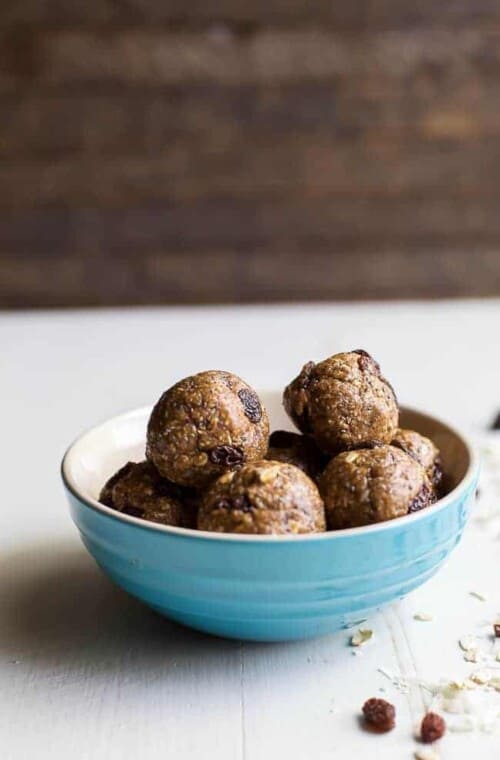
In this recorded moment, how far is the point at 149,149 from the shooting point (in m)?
3.38

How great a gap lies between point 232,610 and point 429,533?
19cm

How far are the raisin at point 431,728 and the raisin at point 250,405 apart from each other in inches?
12.4

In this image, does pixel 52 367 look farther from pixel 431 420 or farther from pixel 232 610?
pixel 232 610

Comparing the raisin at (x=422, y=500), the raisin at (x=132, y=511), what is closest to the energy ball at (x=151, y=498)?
the raisin at (x=132, y=511)

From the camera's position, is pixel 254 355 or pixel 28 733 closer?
pixel 28 733

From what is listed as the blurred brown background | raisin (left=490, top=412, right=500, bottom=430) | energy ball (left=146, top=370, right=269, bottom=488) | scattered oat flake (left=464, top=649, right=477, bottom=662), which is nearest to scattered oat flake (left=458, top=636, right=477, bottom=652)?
scattered oat flake (left=464, top=649, right=477, bottom=662)

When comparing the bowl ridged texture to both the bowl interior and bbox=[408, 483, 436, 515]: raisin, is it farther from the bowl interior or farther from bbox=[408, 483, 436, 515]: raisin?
the bowl interior

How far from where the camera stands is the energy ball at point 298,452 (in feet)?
3.43

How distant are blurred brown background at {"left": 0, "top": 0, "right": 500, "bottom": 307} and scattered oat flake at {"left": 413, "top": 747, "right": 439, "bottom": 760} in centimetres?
277

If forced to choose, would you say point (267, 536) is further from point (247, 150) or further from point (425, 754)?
point (247, 150)

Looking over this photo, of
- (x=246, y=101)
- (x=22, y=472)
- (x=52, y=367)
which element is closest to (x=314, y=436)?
(x=22, y=472)

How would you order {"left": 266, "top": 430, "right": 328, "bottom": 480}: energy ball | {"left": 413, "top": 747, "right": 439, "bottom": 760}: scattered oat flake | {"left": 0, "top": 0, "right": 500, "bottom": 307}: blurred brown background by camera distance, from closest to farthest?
1. {"left": 413, "top": 747, "right": 439, "bottom": 760}: scattered oat flake
2. {"left": 266, "top": 430, "right": 328, "bottom": 480}: energy ball
3. {"left": 0, "top": 0, "right": 500, "bottom": 307}: blurred brown background

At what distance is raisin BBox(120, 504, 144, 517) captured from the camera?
975 millimetres

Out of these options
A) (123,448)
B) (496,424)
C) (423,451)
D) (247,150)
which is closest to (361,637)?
(423,451)
